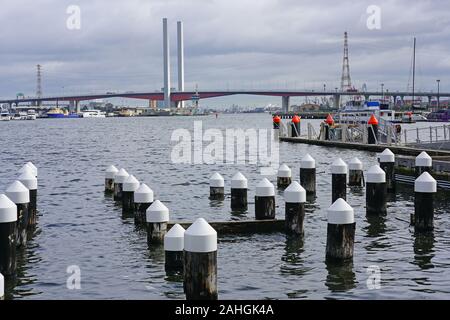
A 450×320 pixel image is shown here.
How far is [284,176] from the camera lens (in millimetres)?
30844

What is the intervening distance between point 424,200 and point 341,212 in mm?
4966

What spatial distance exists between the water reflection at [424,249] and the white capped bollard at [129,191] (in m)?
9.22

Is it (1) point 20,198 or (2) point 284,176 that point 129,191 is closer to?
(1) point 20,198

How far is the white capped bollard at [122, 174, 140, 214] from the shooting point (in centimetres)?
2350

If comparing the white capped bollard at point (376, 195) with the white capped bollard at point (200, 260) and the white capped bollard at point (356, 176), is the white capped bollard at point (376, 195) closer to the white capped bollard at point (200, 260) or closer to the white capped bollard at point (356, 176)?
the white capped bollard at point (356, 176)

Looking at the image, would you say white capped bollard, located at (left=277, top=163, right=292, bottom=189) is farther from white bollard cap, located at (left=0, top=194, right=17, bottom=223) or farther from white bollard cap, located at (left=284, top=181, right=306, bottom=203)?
white bollard cap, located at (left=0, top=194, right=17, bottom=223)

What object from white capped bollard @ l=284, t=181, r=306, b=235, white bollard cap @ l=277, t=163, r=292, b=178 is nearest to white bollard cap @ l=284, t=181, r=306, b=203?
white capped bollard @ l=284, t=181, r=306, b=235

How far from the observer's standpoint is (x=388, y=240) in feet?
65.8

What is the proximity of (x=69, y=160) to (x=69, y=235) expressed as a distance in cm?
3480

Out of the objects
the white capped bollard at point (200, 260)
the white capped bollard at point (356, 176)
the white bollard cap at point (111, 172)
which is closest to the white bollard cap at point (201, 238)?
the white capped bollard at point (200, 260)

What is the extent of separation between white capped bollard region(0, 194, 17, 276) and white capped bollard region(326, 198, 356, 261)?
692cm

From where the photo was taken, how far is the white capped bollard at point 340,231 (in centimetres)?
1577
